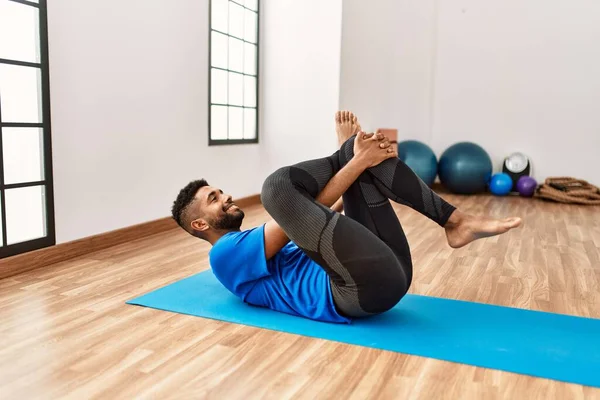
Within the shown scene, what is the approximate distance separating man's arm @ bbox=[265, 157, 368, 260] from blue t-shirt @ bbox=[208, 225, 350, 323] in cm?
3

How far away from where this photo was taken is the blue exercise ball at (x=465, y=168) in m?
6.17

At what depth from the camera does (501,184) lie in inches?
248

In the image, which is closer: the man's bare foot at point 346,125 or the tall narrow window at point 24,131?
the man's bare foot at point 346,125

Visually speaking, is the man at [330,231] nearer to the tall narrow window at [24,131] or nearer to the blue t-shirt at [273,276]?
the blue t-shirt at [273,276]

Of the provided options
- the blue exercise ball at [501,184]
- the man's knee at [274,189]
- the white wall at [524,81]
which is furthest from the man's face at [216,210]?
the white wall at [524,81]

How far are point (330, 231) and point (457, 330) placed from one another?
0.62m

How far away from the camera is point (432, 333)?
2064mm

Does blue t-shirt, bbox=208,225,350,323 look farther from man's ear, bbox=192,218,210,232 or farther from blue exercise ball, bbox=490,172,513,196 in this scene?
blue exercise ball, bbox=490,172,513,196

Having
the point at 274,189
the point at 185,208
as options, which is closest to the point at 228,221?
the point at 185,208

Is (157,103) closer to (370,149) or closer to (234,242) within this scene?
(234,242)

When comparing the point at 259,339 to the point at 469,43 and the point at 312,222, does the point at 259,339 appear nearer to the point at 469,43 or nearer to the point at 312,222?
the point at 312,222

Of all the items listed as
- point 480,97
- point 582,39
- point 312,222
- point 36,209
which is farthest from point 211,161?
point 582,39

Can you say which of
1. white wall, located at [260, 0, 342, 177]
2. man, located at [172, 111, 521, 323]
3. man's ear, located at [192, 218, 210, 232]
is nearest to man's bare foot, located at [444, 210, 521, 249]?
man, located at [172, 111, 521, 323]

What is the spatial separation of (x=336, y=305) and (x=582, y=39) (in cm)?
542
